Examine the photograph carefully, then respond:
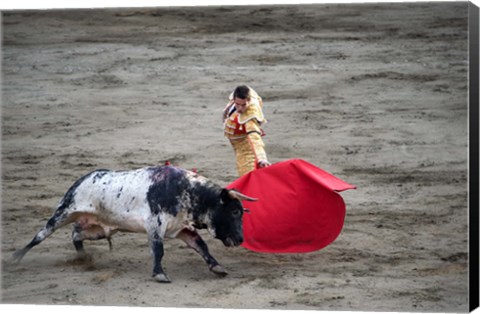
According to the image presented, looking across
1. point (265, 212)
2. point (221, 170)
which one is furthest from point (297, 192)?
point (221, 170)

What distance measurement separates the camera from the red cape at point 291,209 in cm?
839

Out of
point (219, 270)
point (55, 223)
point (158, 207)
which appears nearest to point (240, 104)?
point (158, 207)

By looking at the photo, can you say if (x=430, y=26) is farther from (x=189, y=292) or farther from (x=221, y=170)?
(x=189, y=292)

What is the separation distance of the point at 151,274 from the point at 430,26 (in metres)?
5.69

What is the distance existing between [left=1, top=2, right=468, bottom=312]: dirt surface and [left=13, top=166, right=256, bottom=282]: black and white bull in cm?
30

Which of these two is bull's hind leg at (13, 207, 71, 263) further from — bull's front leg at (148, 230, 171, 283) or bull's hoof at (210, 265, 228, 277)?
bull's hoof at (210, 265, 228, 277)

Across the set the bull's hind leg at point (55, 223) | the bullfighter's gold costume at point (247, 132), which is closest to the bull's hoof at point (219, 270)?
the bullfighter's gold costume at point (247, 132)

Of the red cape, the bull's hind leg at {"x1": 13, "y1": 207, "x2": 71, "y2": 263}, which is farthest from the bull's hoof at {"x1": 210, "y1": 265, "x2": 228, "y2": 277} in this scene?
the bull's hind leg at {"x1": 13, "y1": 207, "x2": 71, "y2": 263}

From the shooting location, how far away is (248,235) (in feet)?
27.8

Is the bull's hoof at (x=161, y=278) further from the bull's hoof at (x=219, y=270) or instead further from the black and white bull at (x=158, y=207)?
the bull's hoof at (x=219, y=270)

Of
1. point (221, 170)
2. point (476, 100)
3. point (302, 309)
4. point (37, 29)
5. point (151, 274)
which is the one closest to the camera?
point (476, 100)

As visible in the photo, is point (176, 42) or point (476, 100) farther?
point (176, 42)

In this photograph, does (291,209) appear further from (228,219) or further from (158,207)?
(158,207)

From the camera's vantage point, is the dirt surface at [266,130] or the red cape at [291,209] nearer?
the dirt surface at [266,130]
